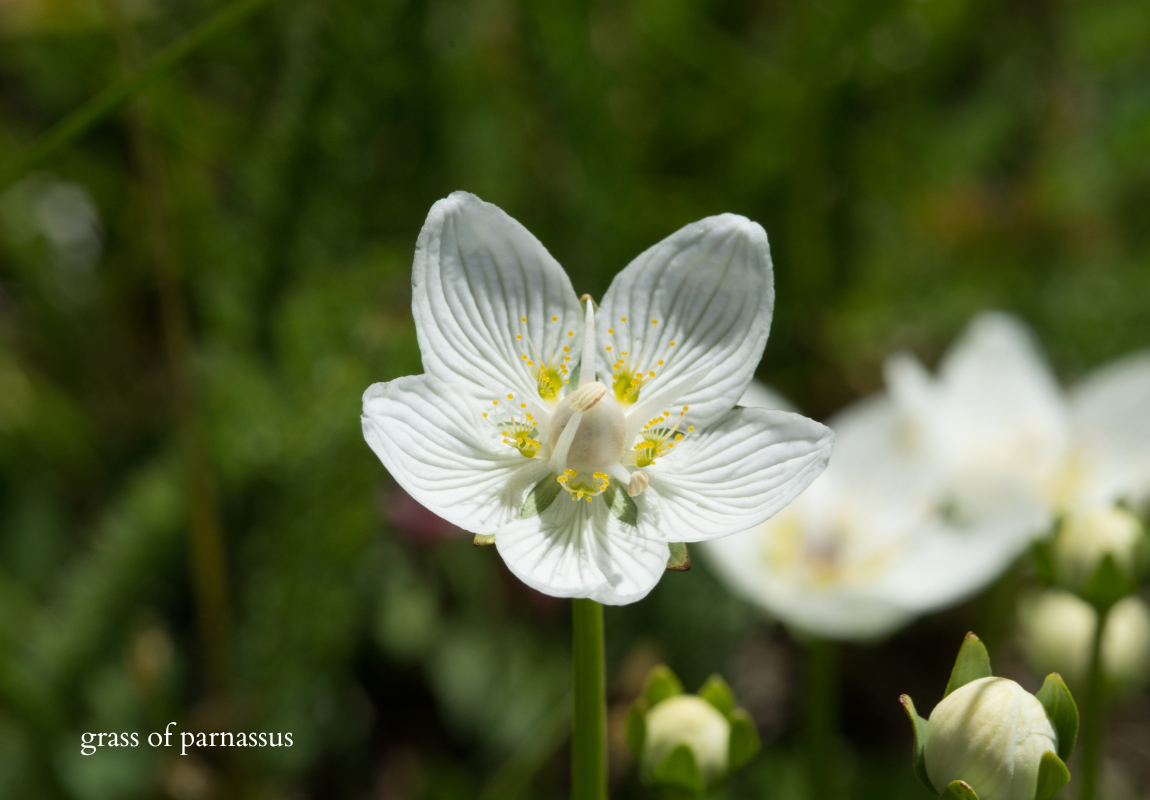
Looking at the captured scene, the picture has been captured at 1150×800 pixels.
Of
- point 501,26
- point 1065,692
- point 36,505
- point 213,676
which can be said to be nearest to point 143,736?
point 213,676

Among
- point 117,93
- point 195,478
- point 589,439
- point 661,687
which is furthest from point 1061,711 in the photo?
point 195,478

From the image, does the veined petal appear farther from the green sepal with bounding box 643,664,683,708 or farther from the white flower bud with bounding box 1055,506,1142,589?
the green sepal with bounding box 643,664,683,708

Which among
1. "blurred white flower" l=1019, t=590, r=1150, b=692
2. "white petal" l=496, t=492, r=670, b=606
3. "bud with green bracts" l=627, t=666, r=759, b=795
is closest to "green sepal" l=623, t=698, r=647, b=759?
"bud with green bracts" l=627, t=666, r=759, b=795

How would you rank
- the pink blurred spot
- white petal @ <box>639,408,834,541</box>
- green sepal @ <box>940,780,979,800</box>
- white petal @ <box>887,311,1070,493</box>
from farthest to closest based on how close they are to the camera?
the pink blurred spot → white petal @ <box>887,311,1070,493</box> → white petal @ <box>639,408,834,541</box> → green sepal @ <box>940,780,979,800</box>

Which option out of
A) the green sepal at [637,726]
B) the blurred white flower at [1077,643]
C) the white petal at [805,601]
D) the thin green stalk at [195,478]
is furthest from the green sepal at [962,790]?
the thin green stalk at [195,478]

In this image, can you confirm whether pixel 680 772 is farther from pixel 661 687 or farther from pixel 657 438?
pixel 657 438
